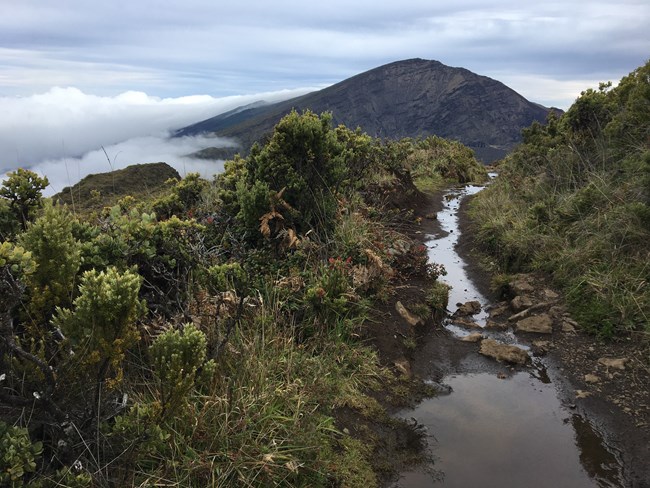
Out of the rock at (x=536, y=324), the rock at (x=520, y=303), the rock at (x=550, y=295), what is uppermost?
the rock at (x=550, y=295)

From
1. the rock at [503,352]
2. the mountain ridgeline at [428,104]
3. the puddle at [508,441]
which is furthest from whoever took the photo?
the mountain ridgeline at [428,104]

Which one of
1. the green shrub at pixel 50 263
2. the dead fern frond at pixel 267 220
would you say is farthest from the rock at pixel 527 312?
the green shrub at pixel 50 263

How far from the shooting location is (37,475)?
8.71 feet

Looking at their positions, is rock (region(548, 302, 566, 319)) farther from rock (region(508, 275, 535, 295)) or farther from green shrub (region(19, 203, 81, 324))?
green shrub (region(19, 203, 81, 324))

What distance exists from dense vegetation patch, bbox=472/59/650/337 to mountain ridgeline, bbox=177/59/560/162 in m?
108

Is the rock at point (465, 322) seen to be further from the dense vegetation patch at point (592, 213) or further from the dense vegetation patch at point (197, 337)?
Result: the dense vegetation patch at point (592, 213)

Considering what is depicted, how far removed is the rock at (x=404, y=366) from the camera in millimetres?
5246

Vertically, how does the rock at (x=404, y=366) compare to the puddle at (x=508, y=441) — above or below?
above

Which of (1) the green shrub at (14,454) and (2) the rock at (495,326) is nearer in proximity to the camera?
(1) the green shrub at (14,454)

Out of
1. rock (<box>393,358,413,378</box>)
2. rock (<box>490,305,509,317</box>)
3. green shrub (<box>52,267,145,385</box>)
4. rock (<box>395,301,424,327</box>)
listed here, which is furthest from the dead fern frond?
rock (<box>490,305,509,317</box>)

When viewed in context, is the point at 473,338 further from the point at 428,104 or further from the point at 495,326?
the point at 428,104

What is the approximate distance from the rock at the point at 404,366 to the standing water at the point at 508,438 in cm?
42

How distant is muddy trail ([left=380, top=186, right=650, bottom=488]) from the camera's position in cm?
383

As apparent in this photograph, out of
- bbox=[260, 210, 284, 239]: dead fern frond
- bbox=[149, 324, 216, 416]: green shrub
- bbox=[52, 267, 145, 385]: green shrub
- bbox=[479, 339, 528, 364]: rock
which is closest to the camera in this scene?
bbox=[52, 267, 145, 385]: green shrub
